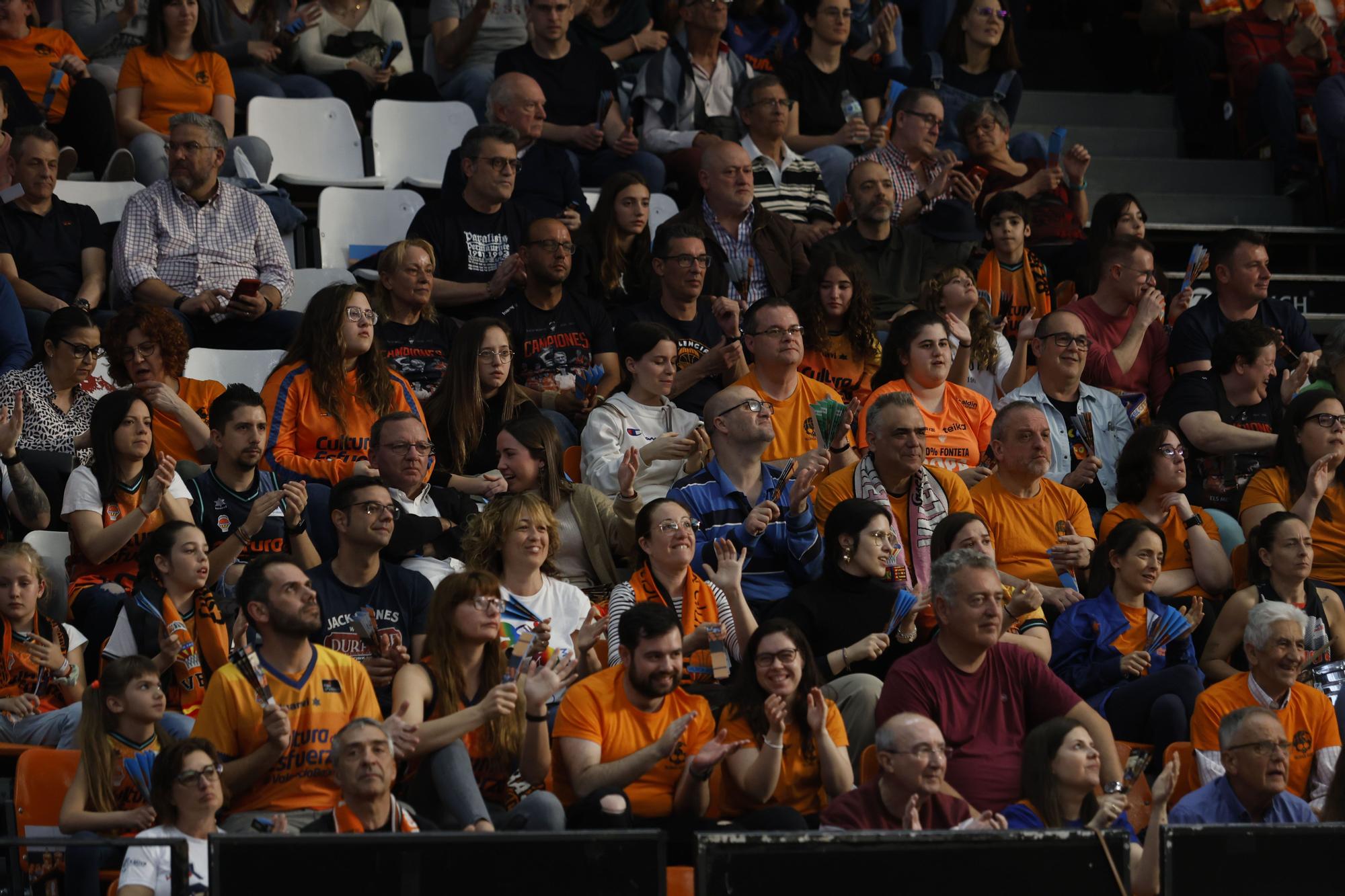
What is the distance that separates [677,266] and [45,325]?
7.79ft

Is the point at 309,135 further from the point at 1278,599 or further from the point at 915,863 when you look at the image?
the point at 915,863

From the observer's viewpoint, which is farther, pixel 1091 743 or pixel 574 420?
pixel 574 420

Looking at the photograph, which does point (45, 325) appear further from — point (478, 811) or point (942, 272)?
point (942, 272)

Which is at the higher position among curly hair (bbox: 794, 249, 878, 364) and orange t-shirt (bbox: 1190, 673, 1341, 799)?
curly hair (bbox: 794, 249, 878, 364)

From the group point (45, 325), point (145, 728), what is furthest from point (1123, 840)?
point (45, 325)

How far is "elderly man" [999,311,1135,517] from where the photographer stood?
7039 millimetres

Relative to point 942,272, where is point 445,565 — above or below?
below

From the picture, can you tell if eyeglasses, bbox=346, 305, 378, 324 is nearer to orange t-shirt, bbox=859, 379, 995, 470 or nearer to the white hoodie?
the white hoodie

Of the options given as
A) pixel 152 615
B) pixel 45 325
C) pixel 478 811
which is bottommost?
pixel 478 811

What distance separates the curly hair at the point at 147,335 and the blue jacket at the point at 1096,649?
3.14m

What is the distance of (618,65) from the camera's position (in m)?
9.40

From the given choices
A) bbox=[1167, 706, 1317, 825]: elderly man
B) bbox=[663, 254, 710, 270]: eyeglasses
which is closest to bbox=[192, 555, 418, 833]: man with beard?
bbox=[1167, 706, 1317, 825]: elderly man

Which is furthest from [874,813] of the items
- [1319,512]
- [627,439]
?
[1319,512]

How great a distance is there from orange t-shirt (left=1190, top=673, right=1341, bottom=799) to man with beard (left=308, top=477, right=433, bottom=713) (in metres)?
2.33
